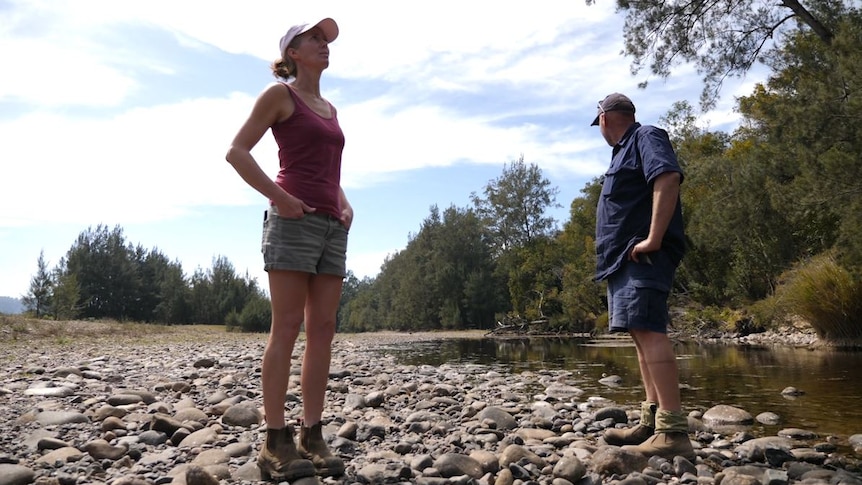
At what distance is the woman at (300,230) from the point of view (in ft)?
8.26

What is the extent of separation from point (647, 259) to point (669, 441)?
907mm

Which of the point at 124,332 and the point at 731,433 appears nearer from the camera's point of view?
the point at 731,433

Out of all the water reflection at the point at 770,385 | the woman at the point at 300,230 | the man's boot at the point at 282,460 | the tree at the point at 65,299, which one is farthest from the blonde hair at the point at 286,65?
the tree at the point at 65,299

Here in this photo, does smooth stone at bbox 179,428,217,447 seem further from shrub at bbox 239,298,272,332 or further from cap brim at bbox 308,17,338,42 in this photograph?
shrub at bbox 239,298,272,332

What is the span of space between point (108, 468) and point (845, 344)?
41.0ft

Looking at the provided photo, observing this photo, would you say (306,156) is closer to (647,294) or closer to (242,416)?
(647,294)

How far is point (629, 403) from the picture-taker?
16.8 feet

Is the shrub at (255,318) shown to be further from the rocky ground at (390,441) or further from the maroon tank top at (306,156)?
the maroon tank top at (306,156)

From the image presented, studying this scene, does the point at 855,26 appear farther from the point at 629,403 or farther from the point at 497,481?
the point at 497,481

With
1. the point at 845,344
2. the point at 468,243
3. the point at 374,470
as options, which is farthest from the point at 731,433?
the point at 468,243

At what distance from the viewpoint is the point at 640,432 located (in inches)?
128

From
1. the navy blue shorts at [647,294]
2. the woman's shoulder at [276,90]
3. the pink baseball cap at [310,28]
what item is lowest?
the navy blue shorts at [647,294]

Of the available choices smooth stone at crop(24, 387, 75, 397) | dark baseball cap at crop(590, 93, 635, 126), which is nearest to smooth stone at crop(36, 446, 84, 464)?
smooth stone at crop(24, 387, 75, 397)

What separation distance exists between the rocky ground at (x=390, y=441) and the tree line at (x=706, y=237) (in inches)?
313
